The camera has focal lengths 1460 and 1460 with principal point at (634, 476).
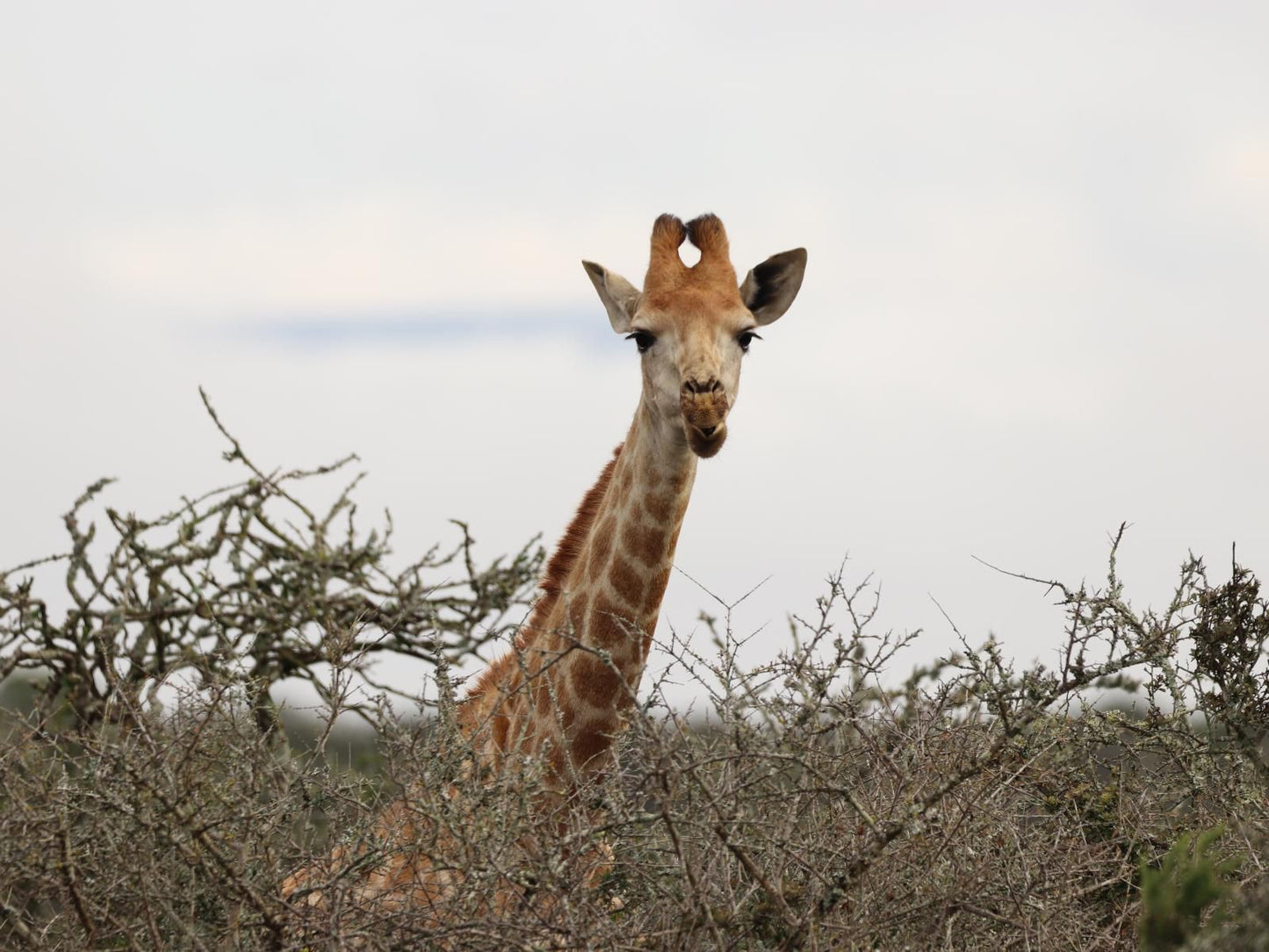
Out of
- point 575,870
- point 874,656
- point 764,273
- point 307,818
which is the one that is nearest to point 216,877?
point 307,818

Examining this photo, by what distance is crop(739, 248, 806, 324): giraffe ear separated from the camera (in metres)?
7.41

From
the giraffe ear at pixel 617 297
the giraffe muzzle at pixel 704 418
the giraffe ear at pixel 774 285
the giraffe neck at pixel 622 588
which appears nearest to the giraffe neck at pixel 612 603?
the giraffe neck at pixel 622 588

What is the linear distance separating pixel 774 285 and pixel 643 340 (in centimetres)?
110

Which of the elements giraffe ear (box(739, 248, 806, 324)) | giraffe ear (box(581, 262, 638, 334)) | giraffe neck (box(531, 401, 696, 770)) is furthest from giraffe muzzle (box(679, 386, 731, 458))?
giraffe ear (box(739, 248, 806, 324))

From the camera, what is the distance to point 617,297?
725cm

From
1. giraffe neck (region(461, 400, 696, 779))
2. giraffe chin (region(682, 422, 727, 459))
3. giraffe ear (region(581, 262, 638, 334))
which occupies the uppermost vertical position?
giraffe ear (region(581, 262, 638, 334))

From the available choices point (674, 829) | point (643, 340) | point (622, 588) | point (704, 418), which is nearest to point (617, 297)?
point (643, 340)

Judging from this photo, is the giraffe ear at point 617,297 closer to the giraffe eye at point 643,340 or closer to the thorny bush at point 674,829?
the giraffe eye at point 643,340

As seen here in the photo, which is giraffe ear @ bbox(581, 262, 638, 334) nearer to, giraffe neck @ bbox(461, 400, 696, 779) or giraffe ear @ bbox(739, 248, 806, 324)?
giraffe ear @ bbox(739, 248, 806, 324)

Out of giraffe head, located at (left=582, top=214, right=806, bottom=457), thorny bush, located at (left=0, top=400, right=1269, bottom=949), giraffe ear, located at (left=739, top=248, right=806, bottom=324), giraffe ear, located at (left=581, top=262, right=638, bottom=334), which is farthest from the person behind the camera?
giraffe ear, located at (left=739, top=248, right=806, bottom=324)

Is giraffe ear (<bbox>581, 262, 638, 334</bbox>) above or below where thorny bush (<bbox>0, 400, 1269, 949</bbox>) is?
above

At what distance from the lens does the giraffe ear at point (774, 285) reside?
7.41 meters

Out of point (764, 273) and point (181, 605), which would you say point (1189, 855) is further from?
point (181, 605)

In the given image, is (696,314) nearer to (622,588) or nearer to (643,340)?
(643,340)
